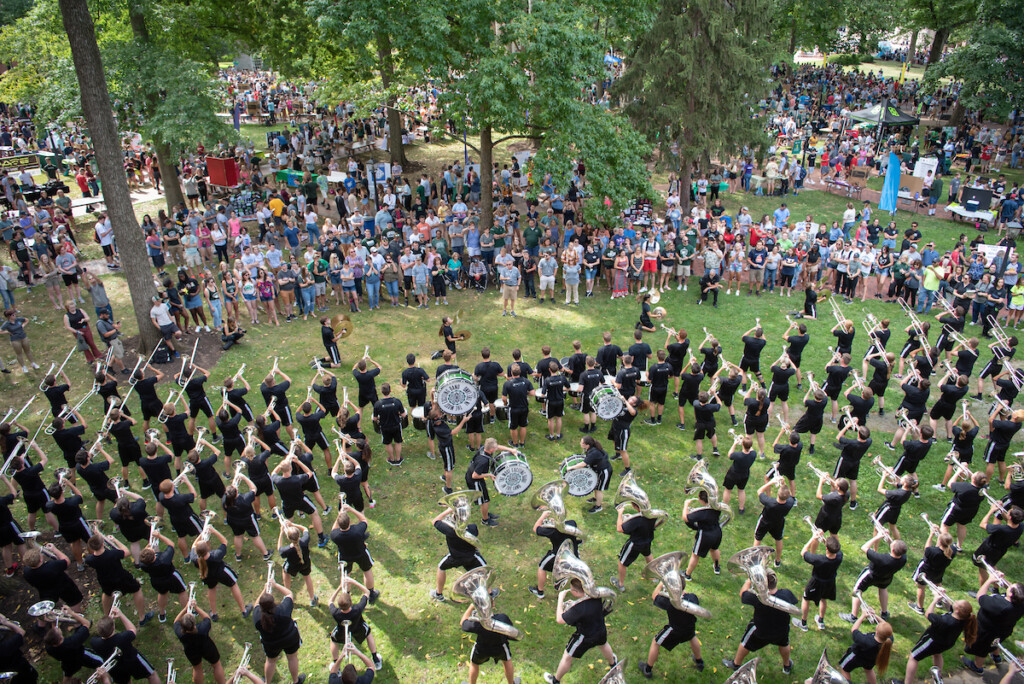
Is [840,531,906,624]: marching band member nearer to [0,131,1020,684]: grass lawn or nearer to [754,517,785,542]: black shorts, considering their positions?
[0,131,1020,684]: grass lawn

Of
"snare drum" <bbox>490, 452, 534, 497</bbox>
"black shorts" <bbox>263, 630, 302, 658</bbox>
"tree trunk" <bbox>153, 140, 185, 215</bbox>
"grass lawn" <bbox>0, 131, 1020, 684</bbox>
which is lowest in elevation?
"grass lawn" <bbox>0, 131, 1020, 684</bbox>

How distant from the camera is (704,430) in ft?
39.1

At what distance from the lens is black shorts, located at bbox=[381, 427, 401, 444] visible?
1174 cm

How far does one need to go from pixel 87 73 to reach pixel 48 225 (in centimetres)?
855

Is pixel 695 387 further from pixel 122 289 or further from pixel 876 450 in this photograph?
pixel 122 289

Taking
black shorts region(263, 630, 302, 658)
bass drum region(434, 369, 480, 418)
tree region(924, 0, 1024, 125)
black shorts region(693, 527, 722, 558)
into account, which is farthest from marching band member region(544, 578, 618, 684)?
tree region(924, 0, 1024, 125)

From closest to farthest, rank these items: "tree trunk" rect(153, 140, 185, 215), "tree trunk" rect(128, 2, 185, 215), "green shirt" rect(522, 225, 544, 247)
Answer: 1. "green shirt" rect(522, 225, 544, 247)
2. "tree trunk" rect(128, 2, 185, 215)
3. "tree trunk" rect(153, 140, 185, 215)

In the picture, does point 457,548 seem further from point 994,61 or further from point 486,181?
point 994,61

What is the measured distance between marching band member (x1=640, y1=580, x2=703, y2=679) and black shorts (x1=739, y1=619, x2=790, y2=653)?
0.59 metres

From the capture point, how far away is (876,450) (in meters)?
12.7

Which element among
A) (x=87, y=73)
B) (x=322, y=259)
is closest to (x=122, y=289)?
(x=322, y=259)

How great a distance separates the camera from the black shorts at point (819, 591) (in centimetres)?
864

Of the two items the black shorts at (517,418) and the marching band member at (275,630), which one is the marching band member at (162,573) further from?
the black shorts at (517,418)

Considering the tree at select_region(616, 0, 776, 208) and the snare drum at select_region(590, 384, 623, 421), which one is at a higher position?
the tree at select_region(616, 0, 776, 208)
